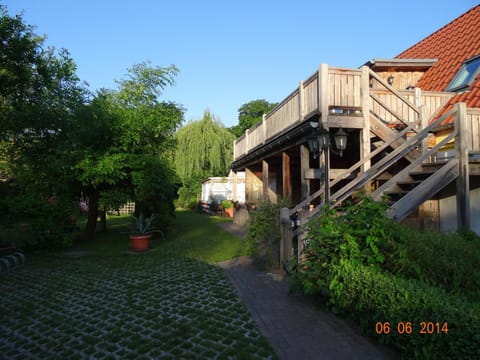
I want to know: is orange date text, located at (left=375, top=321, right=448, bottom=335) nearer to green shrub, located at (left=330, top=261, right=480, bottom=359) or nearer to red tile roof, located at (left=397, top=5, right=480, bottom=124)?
green shrub, located at (left=330, top=261, right=480, bottom=359)

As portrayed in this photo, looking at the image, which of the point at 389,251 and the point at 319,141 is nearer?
the point at 389,251

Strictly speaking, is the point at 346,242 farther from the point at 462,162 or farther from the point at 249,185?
the point at 249,185

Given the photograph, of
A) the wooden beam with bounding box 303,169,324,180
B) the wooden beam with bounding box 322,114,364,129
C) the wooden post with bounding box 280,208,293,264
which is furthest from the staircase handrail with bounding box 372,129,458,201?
the wooden post with bounding box 280,208,293,264

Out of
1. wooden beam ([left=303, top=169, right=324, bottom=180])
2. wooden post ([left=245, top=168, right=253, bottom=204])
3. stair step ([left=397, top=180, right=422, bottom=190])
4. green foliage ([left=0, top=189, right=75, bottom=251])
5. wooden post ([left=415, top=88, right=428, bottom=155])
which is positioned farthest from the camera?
wooden post ([left=245, top=168, right=253, bottom=204])

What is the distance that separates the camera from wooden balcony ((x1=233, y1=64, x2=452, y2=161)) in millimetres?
6938

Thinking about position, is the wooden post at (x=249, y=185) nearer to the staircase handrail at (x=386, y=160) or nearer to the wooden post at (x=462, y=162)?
the staircase handrail at (x=386, y=160)

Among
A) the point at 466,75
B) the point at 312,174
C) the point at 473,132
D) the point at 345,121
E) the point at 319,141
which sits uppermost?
the point at 466,75

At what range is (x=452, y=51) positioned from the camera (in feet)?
34.7

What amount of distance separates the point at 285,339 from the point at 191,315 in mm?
1404

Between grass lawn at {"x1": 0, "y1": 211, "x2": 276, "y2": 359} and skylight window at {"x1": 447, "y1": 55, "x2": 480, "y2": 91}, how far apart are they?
823cm

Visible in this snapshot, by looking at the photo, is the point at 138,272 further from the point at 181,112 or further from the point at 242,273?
the point at 181,112

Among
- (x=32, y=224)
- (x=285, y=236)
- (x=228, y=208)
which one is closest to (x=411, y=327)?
(x=285, y=236)

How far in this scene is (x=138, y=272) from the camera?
22.0ft

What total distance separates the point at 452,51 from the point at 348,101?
255 inches
